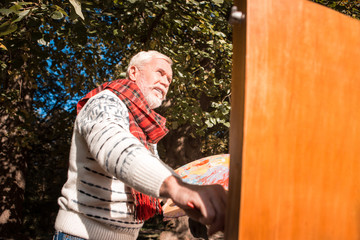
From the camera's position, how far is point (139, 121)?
1.67 meters

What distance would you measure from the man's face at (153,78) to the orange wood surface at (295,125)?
1046mm

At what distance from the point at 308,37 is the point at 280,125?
29cm

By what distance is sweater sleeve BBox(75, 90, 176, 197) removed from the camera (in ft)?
3.01

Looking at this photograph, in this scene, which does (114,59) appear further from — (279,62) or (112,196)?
(279,62)

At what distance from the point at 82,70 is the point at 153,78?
4946mm

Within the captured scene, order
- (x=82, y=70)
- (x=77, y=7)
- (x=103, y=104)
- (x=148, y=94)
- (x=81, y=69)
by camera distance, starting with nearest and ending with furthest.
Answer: (x=103, y=104), (x=148, y=94), (x=77, y=7), (x=81, y=69), (x=82, y=70)

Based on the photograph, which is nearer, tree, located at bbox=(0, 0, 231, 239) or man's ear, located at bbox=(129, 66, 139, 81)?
man's ear, located at bbox=(129, 66, 139, 81)

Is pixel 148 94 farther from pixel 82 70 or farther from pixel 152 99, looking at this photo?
pixel 82 70

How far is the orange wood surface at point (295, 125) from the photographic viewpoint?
823mm

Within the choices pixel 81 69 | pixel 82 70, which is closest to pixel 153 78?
pixel 81 69

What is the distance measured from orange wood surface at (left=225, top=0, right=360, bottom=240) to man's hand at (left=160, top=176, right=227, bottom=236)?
1.7 inches

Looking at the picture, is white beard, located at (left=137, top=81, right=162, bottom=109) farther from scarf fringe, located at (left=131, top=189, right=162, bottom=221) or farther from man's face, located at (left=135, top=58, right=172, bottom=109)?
scarf fringe, located at (left=131, top=189, right=162, bottom=221)

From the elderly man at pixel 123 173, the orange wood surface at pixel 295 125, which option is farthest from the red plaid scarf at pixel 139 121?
the orange wood surface at pixel 295 125

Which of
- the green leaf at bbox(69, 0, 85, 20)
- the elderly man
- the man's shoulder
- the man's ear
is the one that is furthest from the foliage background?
the man's shoulder
